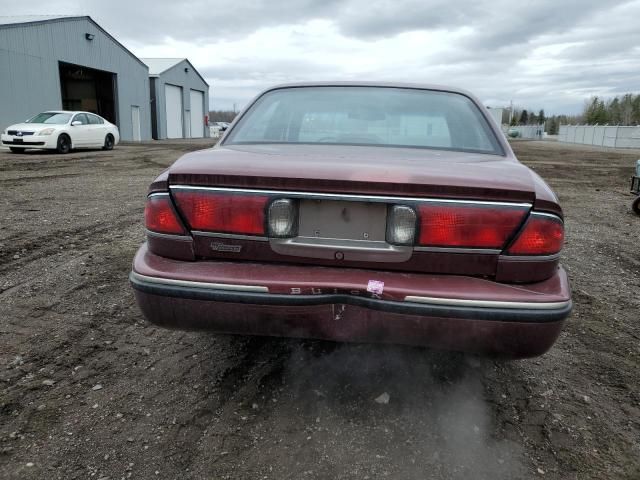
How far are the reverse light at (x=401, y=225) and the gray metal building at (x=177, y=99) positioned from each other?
35166mm

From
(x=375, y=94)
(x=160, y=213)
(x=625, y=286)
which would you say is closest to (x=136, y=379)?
(x=160, y=213)

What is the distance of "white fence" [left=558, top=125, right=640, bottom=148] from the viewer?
112 feet

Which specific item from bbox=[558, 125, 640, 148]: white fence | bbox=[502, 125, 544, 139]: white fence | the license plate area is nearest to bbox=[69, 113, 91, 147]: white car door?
the license plate area

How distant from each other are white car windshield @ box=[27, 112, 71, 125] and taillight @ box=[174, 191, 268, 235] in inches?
621

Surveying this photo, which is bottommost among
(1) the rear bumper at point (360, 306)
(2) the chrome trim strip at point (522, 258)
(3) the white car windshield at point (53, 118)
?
(1) the rear bumper at point (360, 306)

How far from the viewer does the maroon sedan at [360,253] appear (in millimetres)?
1844

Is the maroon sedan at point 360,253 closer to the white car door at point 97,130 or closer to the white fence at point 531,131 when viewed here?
the white car door at point 97,130

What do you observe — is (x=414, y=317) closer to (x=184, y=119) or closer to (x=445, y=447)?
(x=445, y=447)

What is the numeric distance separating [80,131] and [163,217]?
1622 centimetres

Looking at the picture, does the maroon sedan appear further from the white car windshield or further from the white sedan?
the white car windshield

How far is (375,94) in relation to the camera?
2.93 metres

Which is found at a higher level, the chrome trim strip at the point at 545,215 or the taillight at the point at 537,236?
the chrome trim strip at the point at 545,215

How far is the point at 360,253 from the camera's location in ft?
6.30

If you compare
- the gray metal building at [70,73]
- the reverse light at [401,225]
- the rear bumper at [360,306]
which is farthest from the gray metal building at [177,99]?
the reverse light at [401,225]
